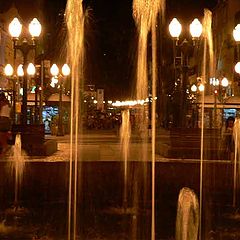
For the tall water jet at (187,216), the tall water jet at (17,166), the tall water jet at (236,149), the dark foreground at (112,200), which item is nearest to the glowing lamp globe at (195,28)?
the tall water jet at (236,149)

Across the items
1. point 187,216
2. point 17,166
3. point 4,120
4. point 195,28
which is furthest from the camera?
point 195,28

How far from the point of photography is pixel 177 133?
18.2 meters

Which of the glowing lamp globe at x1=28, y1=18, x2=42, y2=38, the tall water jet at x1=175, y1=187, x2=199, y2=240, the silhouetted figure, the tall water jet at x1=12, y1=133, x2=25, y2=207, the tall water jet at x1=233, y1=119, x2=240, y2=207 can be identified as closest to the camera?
the tall water jet at x1=175, y1=187, x2=199, y2=240

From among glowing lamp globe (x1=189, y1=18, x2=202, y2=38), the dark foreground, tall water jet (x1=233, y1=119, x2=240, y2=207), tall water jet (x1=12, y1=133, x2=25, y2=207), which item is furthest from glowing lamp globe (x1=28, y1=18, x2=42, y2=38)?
tall water jet (x1=233, y1=119, x2=240, y2=207)

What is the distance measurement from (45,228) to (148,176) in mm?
4964

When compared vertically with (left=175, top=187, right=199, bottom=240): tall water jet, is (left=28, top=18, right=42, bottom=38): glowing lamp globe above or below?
above

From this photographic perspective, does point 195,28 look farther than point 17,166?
Yes

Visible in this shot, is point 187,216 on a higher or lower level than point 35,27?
lower

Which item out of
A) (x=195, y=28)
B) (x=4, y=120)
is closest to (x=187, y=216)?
(x=4, y=120)

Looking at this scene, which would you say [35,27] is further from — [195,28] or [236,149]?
[236,149]

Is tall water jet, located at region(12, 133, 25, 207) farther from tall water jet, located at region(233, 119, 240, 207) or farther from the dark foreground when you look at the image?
tall water jet, located at region(233, 119, 240, 207)

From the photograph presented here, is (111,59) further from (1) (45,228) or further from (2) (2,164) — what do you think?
(1) (45,228)

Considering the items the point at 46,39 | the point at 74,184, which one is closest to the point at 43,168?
the point at 74,184

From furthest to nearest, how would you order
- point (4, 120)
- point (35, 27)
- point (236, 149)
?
point (35, 27)
point (236, 149)
point (4, 120)
